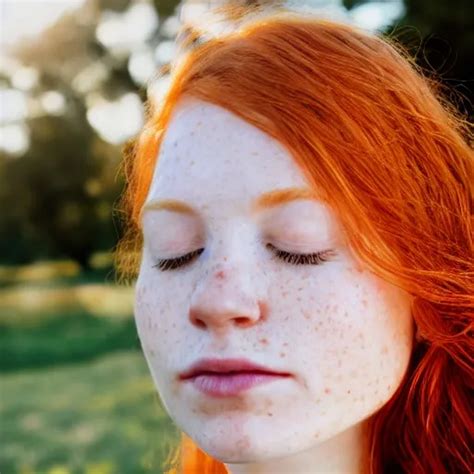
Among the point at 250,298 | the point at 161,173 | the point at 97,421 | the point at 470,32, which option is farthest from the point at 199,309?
the point at 97,421

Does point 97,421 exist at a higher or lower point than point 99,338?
higher

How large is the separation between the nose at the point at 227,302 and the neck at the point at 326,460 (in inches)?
7.3

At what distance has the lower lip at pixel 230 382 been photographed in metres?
1.00

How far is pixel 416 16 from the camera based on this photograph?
471cm

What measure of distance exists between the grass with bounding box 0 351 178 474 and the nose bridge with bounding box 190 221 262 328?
3593 millimetres

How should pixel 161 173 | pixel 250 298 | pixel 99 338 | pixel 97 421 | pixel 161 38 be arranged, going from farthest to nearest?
pixel 99 338 < pixel 161 38 < pixel 97 421 < pixel 161 173 < pixel 250 298

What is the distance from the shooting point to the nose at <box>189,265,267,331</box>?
3.24 ft

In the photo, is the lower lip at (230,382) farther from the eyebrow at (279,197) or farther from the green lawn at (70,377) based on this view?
the green lawn at (70,377)

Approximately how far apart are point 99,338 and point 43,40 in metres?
2.38

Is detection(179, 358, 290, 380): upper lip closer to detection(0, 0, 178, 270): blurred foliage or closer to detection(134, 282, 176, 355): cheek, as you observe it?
detection(134, 282, 176, 355): cheek

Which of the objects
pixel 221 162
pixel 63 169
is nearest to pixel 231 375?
pixel 221 162

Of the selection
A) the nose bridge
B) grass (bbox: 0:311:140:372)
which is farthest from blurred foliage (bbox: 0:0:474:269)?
the nose bridge

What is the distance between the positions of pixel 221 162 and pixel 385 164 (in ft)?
0.66

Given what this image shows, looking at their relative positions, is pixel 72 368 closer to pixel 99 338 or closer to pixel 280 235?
pixel 99 338
